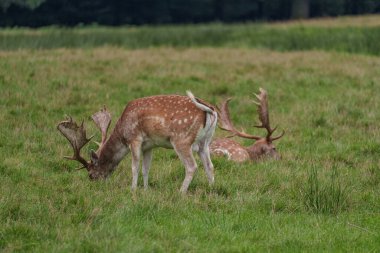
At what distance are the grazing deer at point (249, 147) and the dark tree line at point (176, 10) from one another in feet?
117

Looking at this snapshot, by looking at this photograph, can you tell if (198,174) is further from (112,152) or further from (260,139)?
(260,139)

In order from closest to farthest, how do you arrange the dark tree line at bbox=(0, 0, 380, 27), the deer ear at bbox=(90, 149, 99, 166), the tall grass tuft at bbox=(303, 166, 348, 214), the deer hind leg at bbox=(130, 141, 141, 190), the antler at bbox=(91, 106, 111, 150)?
the tall grass tuft at bbox=(303, 166, 348, 214) < the deer hind leg at bbox=(130, 141, 141, 190) < the deer ear at bbox=(90, 149, 99, 166) < the antler at bbox=(91, 106, 111, 150) < the dark tree line at bbox=(0, 0, 380, 27)

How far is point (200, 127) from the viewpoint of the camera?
8.41 meters

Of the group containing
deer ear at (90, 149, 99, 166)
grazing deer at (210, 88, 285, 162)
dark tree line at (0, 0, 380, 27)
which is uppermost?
deer ear at (90, 149, 99, 166)

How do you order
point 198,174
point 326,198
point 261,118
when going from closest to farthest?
point 326,198
point 198,174
point 261,118

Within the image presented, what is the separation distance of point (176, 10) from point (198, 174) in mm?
41692

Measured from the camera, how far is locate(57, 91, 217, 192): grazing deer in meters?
8.37

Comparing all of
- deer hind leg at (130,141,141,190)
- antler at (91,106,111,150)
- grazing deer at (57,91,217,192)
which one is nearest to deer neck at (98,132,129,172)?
grazing deer at (57,91,217,192)

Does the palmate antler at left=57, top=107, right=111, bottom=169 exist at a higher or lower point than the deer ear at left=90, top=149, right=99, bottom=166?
higher

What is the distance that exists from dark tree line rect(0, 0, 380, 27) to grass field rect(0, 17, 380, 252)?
28490 mm

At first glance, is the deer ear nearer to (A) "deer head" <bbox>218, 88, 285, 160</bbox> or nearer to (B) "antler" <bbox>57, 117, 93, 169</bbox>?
(B) "antler" <bbox>57, 117, 93, 169</bbox>

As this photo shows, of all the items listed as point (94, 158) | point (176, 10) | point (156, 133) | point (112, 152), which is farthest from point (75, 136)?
point (176, 10)

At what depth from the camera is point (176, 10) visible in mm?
50031

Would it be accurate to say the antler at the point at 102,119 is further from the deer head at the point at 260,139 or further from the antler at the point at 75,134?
the deer head at the point at 260,139
